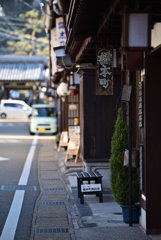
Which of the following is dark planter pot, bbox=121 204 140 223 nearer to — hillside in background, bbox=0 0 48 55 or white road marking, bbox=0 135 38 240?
white road marking, bbox=0 135 38 240

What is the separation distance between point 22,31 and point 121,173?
63376 millimetres

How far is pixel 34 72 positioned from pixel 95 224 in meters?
45.2

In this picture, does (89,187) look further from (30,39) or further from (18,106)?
(30,39)

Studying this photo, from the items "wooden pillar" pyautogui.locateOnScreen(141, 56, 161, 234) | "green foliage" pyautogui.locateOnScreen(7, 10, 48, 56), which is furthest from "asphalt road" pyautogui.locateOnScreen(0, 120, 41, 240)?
"green foliage" pyautogui.locateOnScreen(7, 10, 48, 56)

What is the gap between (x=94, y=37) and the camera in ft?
29.8

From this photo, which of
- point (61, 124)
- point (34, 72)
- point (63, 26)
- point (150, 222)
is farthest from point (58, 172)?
point (34, 72)

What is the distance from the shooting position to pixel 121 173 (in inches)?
324

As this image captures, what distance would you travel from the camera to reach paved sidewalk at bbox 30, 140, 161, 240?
726 cm

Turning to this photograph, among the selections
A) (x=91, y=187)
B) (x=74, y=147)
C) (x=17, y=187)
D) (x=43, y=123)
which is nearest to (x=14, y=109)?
(x=43, y=123)

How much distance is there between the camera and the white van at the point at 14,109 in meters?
51.0

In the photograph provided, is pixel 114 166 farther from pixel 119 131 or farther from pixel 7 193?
pixel 7 193

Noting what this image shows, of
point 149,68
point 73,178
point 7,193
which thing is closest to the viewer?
point 149,68

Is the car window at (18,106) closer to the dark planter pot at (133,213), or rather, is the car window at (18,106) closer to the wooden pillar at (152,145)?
the dark planter pot at (133,213)

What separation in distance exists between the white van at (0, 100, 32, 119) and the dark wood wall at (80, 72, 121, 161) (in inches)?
1575
